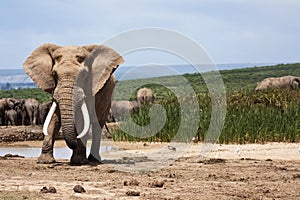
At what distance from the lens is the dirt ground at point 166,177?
811 centimetres

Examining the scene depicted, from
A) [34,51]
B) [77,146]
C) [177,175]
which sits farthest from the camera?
[34,51]

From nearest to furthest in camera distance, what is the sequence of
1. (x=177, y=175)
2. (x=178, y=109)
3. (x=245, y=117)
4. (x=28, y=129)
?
(x=177, y=175), (x=245, y=117), (x=178, y=109), (x=28, y=129)

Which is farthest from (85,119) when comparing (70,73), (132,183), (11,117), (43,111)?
(11,117)

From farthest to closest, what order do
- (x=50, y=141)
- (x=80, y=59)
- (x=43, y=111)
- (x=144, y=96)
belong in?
(x=43, y=111)
(x=144, y=96)
(x=50, y=141)
(x=80, y=59)

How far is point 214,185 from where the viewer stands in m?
9.04

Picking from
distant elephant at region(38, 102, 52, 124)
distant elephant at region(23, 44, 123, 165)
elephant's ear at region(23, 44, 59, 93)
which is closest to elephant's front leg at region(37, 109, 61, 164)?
distant elephant at region(23, 44, 123, 165)

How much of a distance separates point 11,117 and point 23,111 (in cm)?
126

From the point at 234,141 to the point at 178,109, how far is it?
4082 millimetres

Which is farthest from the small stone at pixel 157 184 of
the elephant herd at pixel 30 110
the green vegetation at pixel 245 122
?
the elephant herd at pixel 30 110

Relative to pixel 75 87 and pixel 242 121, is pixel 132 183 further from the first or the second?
pixel 242 121

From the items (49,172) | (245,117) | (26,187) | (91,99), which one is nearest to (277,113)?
(245,117)

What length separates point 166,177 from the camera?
394 inches

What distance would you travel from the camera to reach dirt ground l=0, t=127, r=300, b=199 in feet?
26.6

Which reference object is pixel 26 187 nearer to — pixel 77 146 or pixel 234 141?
pixel 77 146
